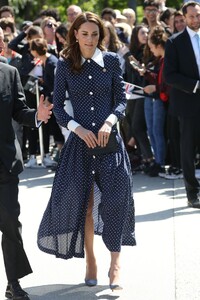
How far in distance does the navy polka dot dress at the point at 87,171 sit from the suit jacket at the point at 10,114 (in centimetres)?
38

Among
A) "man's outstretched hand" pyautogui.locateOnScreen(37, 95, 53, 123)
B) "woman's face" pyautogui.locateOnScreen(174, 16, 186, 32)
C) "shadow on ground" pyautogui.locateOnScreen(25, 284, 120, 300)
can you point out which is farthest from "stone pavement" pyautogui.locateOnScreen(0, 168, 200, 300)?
"woman's face" pyautogui.locateOnScreen(174, 16, 186, 32)

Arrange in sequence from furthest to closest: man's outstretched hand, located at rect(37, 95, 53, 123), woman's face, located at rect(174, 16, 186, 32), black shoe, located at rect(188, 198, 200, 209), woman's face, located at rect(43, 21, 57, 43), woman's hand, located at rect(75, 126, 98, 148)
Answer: woman's face, located at rect(43, 21, 57, 43), woman's face, located at rect(174, 16, 186, 32), black shoe, located at rect(188, 198, 200, 209), woman's hand, located at rect(75, 126, 98, 148), man's outstretched hand, located at rect(37, 95, 53, 123)

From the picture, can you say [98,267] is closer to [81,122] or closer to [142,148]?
[81,122]

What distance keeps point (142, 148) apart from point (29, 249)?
14.3 ft

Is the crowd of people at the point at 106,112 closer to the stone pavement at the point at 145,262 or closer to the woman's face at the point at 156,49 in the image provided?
the woman's face at the point at 156,49

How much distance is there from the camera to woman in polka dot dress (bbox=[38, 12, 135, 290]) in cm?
634

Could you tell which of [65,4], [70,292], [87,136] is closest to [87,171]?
[87,136]

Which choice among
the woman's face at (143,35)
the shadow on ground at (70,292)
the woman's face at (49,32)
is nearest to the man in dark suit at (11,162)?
the shadow on ground at (70,292)

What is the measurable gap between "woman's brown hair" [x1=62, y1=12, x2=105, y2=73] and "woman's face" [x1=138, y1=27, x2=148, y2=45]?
18.4ft

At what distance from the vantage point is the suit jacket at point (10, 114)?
19.6 ft

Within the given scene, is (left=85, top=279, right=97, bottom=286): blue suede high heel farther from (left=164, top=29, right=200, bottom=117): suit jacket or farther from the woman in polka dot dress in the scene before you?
(left=164, top=29, right=200, bottom=117): suit jacket

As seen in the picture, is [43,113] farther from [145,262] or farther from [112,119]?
[145,262]

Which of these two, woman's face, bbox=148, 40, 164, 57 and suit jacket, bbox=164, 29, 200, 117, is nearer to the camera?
suit jacket, bbox=164, 29, 200, 117

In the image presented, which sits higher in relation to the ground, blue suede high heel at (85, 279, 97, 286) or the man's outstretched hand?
the man's outstretched hand
